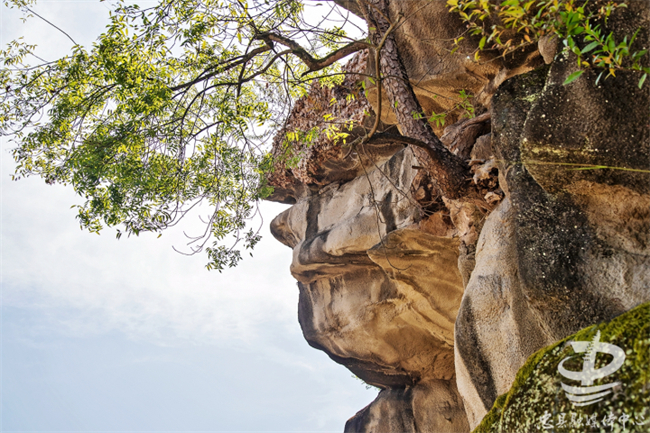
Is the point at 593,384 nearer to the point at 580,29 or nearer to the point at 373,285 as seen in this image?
the point at 580,29

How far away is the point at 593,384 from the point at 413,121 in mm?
4460

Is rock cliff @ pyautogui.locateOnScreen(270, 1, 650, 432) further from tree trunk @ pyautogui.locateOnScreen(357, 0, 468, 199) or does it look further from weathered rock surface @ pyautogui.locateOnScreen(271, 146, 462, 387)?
tree trunk @ pyautogui.locateOnScreen(357, 0, 468, 199)

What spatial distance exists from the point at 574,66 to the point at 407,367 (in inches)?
359

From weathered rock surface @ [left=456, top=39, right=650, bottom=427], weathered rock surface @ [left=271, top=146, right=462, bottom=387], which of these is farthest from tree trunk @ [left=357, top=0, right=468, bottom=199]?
weathered rock surface @ [left=271, top=146, right=462, bottom=387]

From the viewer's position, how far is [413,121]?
654 cm

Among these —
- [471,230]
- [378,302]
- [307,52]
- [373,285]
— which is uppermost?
[307,52]

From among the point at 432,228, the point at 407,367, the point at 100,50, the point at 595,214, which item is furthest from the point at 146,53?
the point at 407,367

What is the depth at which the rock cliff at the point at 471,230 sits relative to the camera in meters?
4.05

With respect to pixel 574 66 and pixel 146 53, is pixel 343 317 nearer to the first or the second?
pixel 146 53

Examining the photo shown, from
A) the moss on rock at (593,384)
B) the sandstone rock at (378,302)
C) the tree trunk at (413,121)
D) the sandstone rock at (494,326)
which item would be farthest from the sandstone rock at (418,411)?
the moss on rock at (593,384)

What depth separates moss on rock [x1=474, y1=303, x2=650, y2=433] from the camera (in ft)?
7.95

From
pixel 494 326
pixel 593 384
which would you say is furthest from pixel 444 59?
pixel 593 384

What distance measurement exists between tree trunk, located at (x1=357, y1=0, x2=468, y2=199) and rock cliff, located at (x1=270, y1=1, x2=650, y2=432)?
0.22 metres

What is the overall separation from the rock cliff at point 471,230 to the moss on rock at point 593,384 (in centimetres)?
106
